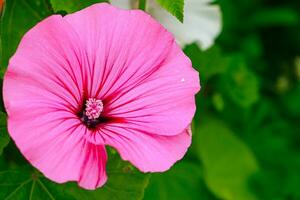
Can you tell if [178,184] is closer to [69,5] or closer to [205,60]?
[205,60]

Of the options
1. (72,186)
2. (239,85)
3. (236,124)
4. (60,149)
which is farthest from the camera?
(236,124)

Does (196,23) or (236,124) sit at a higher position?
(196,23)

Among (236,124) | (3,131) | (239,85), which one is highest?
(3,131)

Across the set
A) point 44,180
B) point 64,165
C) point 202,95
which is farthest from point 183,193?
point 64,165

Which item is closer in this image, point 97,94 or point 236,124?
point 97,94

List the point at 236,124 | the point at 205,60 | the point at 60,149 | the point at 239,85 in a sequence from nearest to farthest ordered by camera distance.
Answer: the point at 60,149
the point at 205,60
the point at 239,85
the point at 236,124

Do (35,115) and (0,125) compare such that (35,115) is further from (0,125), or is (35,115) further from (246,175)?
(246,175)

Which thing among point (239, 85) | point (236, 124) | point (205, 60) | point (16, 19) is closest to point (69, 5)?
point (16, 19)

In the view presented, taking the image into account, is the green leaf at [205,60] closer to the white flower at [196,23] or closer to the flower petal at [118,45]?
the white flower at [196,23]
